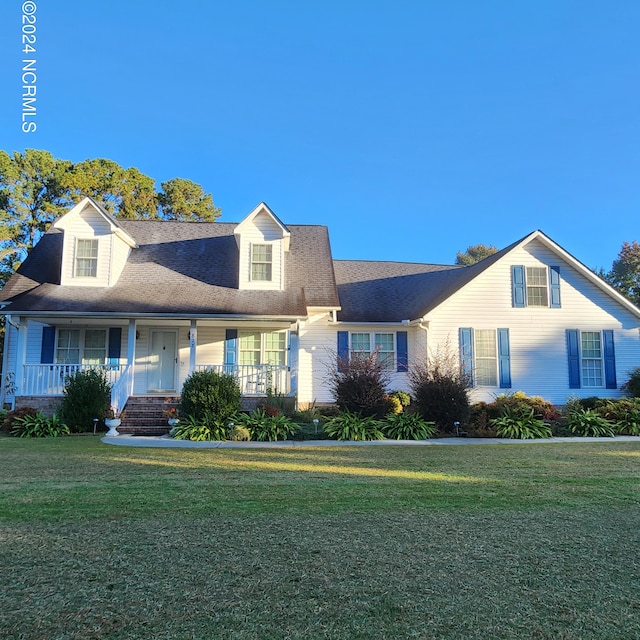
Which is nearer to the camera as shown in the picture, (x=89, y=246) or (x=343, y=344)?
(x=89, y=246)

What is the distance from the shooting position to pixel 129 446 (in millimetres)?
10266

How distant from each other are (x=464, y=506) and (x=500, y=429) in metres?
7.85

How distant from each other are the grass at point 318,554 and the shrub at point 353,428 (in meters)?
4.40

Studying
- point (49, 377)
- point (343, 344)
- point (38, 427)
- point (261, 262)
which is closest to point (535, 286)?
point (343, 344)

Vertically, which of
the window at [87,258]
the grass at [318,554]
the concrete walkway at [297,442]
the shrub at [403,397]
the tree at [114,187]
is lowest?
the concrete walkway at [297,442]

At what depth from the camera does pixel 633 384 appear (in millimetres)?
15367

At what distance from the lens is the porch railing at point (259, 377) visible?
14.6m

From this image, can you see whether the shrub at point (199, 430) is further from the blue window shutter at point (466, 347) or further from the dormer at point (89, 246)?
the blue window shutter at point (466, 347)

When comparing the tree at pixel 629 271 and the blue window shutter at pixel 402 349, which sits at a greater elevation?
the tree at pixel 629 271

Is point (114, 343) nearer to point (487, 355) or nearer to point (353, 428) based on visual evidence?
point (353, 428)

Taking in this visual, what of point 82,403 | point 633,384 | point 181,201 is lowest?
point 82,403

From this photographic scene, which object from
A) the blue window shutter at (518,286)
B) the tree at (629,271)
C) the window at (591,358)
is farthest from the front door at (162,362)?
the tree at (629,271)

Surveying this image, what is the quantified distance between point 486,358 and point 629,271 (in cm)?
2184

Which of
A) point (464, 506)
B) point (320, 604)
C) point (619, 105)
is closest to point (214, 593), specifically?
point (320, 604)
